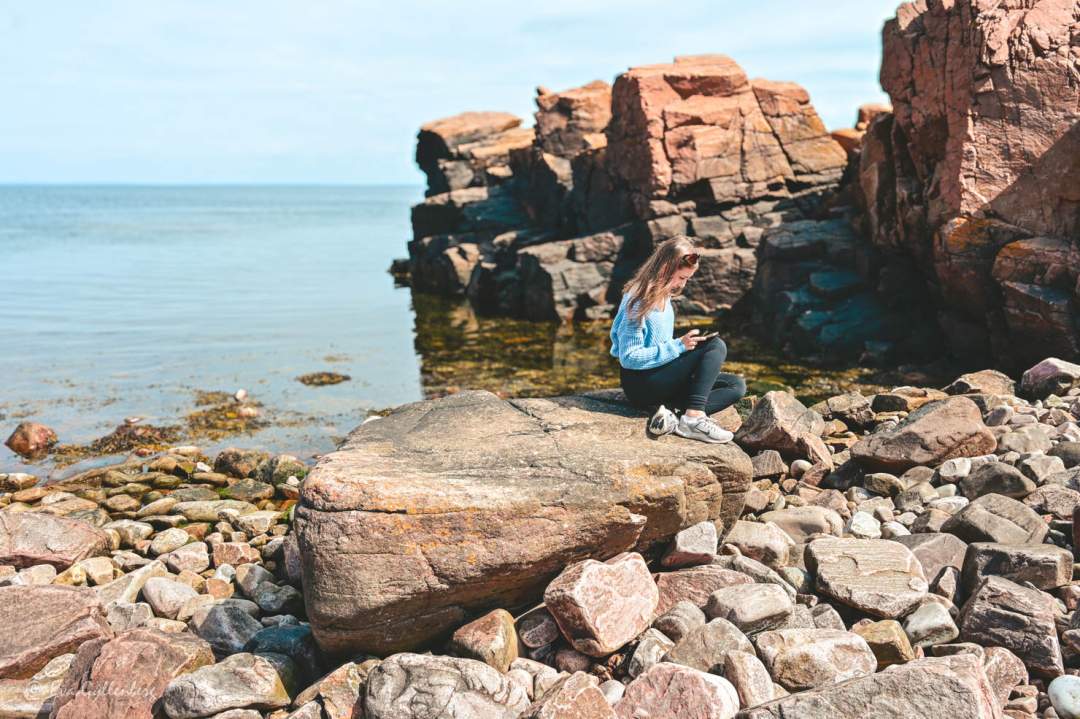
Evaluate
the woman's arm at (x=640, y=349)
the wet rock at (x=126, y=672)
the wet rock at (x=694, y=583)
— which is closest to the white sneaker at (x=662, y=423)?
the woman's arm at (x=640, y=349)

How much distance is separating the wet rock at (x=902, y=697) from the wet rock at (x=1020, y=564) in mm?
1848

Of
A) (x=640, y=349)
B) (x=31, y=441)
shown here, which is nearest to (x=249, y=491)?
(x=31, y=441)

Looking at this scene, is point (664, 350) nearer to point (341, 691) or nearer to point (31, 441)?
point (341, 691)

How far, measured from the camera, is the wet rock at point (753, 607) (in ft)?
22.8

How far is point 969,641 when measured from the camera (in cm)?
680

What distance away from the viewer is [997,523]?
8102mm

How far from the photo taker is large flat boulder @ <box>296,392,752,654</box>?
22.0 feet

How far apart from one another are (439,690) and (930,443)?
21.5ft

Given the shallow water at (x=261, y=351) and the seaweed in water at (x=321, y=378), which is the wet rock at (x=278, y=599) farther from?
the seaweed in water at (x=321, y=378)

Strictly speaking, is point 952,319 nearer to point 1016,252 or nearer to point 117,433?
point 1016,252

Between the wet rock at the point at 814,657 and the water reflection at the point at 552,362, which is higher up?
the wet rock at the point at 814,657

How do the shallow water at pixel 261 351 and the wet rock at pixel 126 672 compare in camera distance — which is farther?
the shallow water at pixel 261 351

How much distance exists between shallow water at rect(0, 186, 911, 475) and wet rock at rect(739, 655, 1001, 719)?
11996 mm

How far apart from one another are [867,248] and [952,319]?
15.5ft
